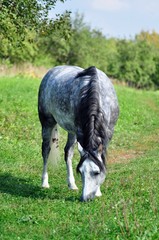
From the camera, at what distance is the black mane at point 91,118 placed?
9.19 meters

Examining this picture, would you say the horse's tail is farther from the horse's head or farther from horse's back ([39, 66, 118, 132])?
the horse's head

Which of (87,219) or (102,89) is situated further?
(102,89)

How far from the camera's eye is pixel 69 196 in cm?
1028

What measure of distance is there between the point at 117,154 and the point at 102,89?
779 centimetres

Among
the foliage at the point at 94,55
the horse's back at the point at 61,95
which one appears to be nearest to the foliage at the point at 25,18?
the horse's back at the point at 61,95

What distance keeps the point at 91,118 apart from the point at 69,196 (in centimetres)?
185

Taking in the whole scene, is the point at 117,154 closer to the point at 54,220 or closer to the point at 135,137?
the point at 135,137

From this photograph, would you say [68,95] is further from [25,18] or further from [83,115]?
[25,18]

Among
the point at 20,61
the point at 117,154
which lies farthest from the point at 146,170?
the point at 20,61

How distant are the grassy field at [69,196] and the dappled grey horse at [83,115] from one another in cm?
56

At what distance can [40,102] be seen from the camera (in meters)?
12.7

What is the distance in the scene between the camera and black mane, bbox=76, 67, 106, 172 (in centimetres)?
919

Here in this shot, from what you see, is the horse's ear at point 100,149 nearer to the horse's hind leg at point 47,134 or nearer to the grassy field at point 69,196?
the grassy field at point 69,196

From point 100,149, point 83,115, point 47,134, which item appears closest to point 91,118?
point 83,115
